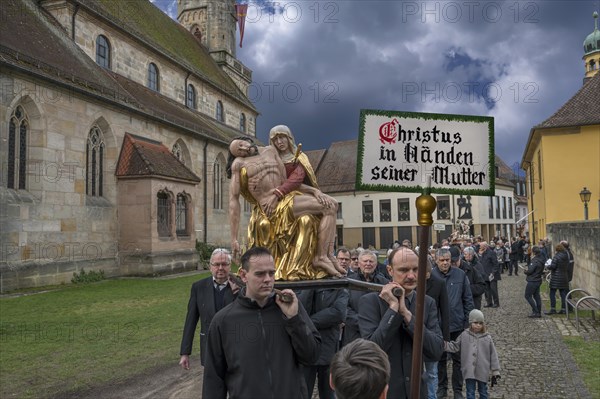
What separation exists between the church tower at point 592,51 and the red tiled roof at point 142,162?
49.1 m

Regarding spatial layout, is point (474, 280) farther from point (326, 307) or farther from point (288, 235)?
point (288, 235)

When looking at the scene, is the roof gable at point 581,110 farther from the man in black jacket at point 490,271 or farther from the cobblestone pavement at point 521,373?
the cobblestone pavement at point 521,373

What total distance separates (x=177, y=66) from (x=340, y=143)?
79.8ft

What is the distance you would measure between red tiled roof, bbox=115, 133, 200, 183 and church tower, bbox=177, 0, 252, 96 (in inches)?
772

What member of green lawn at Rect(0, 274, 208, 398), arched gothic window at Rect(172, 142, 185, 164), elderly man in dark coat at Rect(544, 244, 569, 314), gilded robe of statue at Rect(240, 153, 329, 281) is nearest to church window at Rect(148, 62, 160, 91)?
arched gothic window at Rect(172, 142, 185, 164)

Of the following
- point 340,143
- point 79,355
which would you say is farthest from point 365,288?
point 340,143

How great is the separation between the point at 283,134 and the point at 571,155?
24.1 m

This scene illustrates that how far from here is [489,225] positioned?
1886 inches

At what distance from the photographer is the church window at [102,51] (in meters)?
23.0

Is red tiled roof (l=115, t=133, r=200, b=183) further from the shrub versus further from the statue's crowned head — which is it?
the statue's crowned head

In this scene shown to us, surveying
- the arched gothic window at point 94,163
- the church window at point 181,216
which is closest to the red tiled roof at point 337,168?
the church window at point 181,216

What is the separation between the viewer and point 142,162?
19.9 metres

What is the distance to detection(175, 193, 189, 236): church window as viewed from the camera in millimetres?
22516


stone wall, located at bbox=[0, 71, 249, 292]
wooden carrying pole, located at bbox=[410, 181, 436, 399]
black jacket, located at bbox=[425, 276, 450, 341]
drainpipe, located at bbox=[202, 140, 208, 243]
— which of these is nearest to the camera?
wooden carrying pole, located at bbox=[410, 181, 436, 399]
